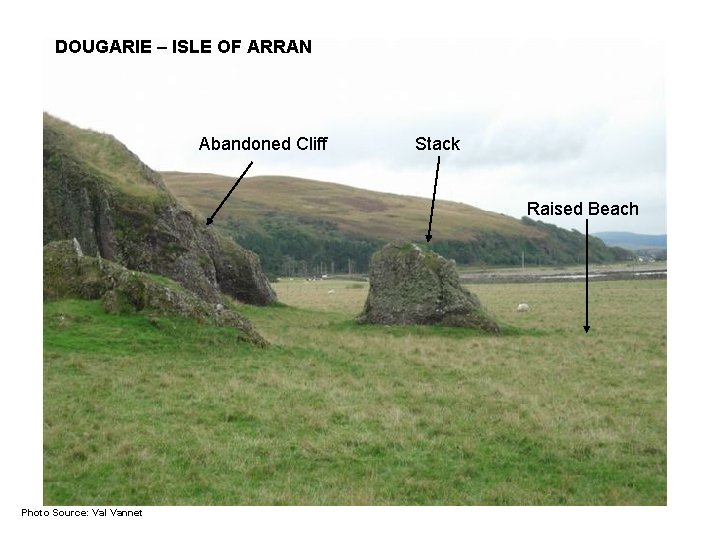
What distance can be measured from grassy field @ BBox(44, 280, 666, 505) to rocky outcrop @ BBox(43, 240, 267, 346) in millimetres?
619

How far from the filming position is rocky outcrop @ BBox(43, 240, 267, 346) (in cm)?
2191

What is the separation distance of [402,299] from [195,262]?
10165mm

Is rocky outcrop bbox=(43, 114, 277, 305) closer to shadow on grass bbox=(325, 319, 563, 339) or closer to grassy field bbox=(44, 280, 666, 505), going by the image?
shadow on grass bbox=(325, 319, 563, 339)

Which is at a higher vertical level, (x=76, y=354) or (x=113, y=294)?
(x=113, y=294)

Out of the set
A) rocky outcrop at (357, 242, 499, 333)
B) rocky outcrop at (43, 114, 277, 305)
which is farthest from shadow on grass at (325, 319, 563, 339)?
rocky outcrop at (43, 114, 277, 305)

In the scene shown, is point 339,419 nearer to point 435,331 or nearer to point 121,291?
point 121,291

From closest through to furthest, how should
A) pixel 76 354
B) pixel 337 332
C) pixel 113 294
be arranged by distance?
pixel 76 354, pixel 113 294, pixel 337 332

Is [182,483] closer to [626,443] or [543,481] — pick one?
[543,481]

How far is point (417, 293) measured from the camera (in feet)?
100

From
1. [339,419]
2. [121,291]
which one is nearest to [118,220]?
[121,291]

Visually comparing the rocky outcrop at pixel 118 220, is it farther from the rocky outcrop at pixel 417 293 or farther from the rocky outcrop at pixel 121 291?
the rocky outcrop at pixel 417 293

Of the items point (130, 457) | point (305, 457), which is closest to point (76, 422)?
point (130, 457)

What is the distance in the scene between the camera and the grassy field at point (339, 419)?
1034cm

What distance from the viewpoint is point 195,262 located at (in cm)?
3266
